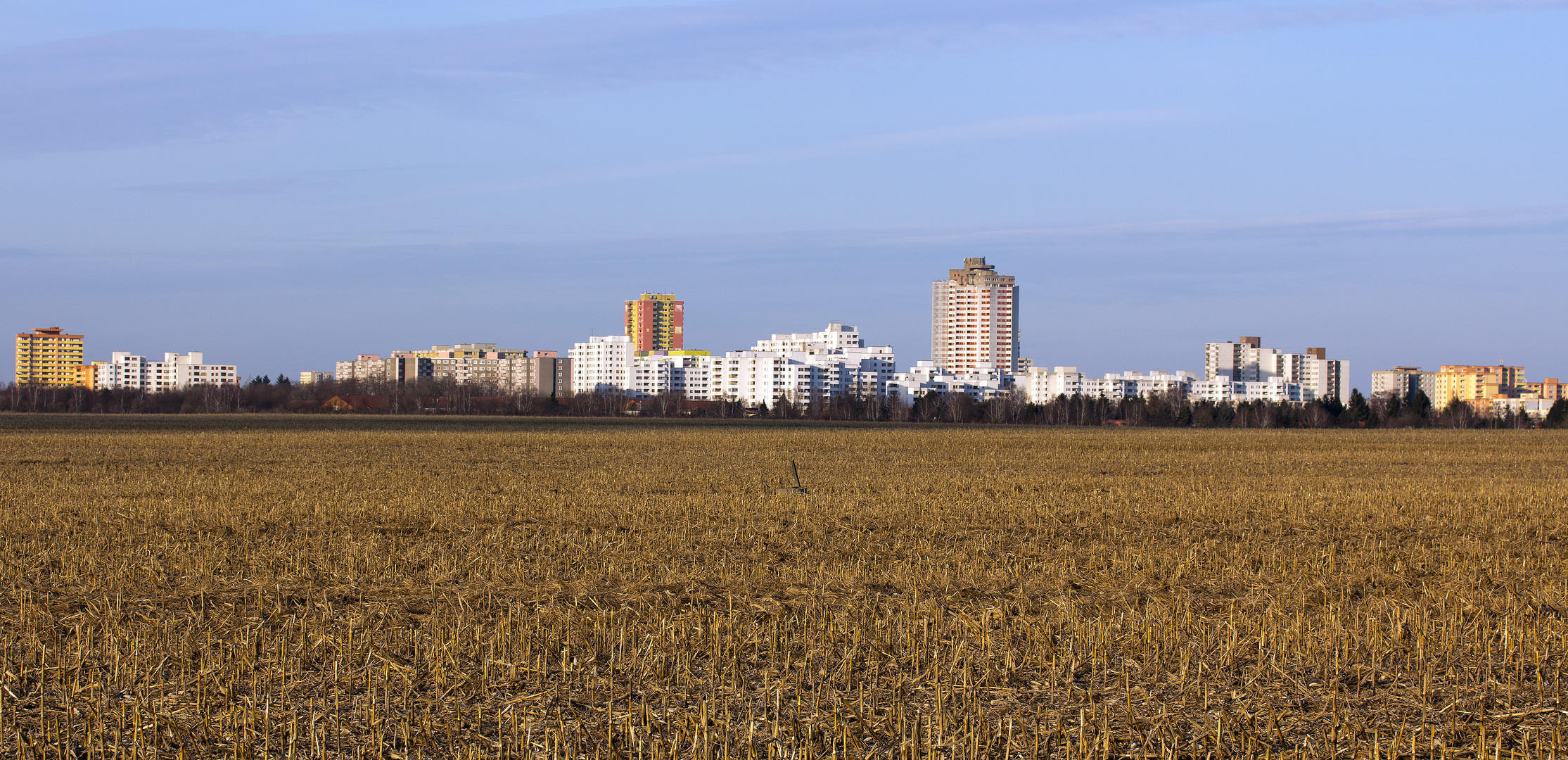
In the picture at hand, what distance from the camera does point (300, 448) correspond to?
4262 centimetres

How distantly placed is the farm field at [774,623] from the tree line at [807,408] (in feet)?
377

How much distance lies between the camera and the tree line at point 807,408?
139500 mm

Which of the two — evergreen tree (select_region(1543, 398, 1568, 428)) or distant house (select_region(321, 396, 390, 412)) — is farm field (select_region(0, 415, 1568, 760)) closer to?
evergreen tree (select_region(1543, 398, 1568, 428))

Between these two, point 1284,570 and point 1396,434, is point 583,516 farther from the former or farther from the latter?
point 1396,434

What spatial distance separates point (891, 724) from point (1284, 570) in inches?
348

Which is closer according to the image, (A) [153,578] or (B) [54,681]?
(B) [54,681]

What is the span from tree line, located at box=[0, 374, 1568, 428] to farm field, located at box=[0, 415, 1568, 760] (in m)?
115

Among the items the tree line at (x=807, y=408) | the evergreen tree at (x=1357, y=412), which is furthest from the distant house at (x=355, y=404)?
the evergreen tree at (x=1357, y=412)

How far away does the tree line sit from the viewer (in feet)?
458

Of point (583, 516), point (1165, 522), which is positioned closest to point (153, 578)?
point (583, 516)

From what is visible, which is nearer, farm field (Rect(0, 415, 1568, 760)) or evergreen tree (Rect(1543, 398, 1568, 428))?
farm field (Rect(0, 415, 1568, 760))

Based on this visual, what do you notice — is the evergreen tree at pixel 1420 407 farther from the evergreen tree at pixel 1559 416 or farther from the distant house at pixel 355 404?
the distant house at pixel 355 404

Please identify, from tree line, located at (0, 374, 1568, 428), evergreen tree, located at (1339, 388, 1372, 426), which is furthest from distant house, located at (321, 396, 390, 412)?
evergreen tree, located at (1339, 388, 1372, 426)

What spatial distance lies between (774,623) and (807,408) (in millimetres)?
147462
